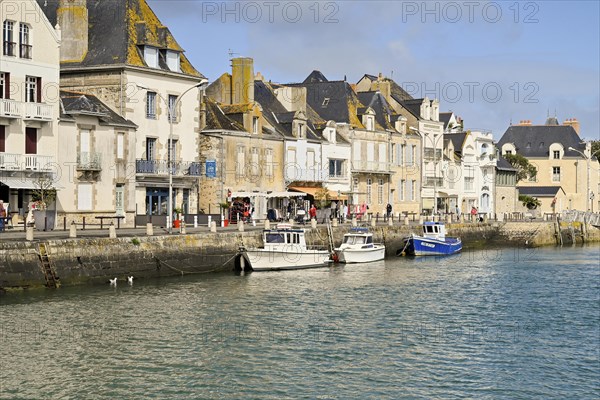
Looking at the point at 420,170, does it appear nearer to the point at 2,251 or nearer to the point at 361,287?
the point at 361,287

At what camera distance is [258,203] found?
67438 millimetres

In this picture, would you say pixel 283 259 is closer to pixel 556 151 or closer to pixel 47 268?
pixel 47 268

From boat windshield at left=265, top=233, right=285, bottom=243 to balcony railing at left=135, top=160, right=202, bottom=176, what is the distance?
787cm

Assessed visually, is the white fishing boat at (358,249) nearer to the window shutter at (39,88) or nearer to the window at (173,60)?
the window at (173,60)

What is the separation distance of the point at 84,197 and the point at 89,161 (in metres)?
1.90

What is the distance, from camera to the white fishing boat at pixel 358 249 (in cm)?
5722

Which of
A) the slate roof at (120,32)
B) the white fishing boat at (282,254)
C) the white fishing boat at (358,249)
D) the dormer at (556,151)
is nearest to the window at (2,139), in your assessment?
the slate roof at (120,32)

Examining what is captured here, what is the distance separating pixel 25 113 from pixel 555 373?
3043 centimetres

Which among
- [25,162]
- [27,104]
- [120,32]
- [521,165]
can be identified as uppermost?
[120,32]

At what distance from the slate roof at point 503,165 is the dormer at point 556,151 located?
8470mm

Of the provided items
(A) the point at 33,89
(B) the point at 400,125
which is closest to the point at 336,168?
(B) the point at 400,125

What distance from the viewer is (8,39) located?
4897cm

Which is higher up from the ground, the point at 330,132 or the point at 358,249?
the point at 330,132

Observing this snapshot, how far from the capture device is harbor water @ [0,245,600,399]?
25938mm
